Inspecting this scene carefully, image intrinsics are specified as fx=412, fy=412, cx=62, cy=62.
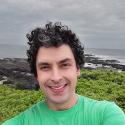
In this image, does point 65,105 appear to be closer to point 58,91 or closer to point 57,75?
point 58,91

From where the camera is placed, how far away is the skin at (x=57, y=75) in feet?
12.3

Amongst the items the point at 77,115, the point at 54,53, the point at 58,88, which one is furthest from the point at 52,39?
the point at 77,115

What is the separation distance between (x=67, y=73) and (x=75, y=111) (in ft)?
1.18

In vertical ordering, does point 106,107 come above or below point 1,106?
above

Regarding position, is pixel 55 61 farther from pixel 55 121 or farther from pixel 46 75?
pixel 55 121

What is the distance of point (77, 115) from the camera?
374cm

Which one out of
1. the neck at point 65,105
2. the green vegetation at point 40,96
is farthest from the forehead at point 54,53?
the green vegetation at point 40,96

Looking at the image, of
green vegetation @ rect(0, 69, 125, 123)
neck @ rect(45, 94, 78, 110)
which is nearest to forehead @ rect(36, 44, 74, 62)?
neck @ rect(45, 94, 78, 110)

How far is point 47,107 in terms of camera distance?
3936mm

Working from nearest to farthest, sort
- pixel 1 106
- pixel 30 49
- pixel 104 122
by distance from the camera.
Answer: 1. pixel 104 122
2. pixel 30 49
3. pixel 1 106

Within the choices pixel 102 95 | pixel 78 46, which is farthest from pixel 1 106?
pixel 78 46

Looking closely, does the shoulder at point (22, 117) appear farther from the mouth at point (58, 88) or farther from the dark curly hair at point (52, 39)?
the dark curly hair at point (52, 39)

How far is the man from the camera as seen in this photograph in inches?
146

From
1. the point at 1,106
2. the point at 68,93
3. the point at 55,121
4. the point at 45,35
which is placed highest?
the point at 45,35
